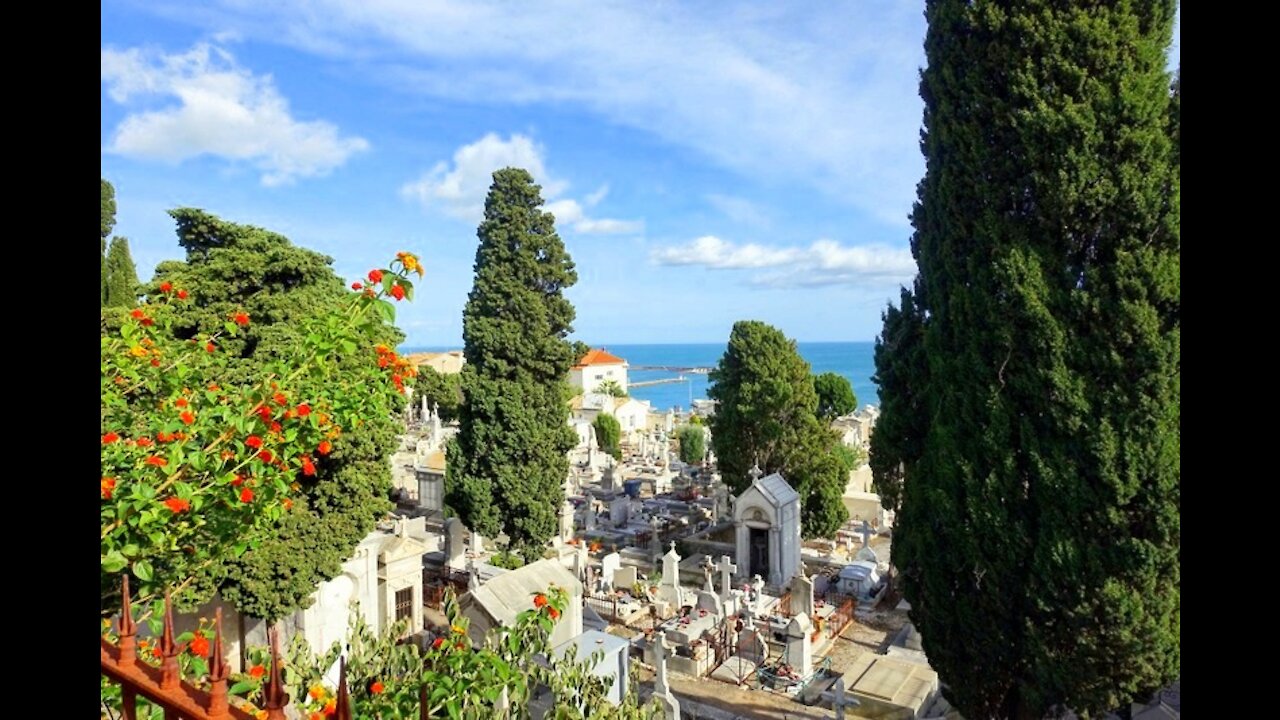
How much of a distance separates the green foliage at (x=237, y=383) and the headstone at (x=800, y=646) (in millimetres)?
8271

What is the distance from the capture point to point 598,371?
83438mm

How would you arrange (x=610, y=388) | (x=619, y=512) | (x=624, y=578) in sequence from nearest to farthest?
(x=624, y=578) < (x=619, y=512) < (x=610, y=388)

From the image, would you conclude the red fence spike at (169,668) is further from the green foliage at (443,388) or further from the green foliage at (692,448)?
the green foliage at (692,448)

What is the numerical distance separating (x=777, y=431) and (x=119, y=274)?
64.1 ft

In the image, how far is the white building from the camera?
8119cm

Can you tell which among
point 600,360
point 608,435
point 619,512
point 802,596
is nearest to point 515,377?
point 802,596

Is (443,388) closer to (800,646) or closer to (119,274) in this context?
(119,274)

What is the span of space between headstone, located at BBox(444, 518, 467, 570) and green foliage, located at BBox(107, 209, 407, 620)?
8.01m

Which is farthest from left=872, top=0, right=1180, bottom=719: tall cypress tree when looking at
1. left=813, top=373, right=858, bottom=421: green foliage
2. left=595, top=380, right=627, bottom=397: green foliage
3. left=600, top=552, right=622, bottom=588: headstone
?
left=595, top=380, right=627, bottom=397: green foliage

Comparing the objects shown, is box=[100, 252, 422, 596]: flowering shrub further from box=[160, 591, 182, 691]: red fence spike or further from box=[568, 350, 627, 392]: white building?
box=[568, 350, 627, 392]: white building

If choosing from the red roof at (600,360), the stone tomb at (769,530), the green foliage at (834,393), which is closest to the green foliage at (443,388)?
the stone tomb at (769,530)

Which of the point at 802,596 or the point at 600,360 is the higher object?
the point at 600,360
